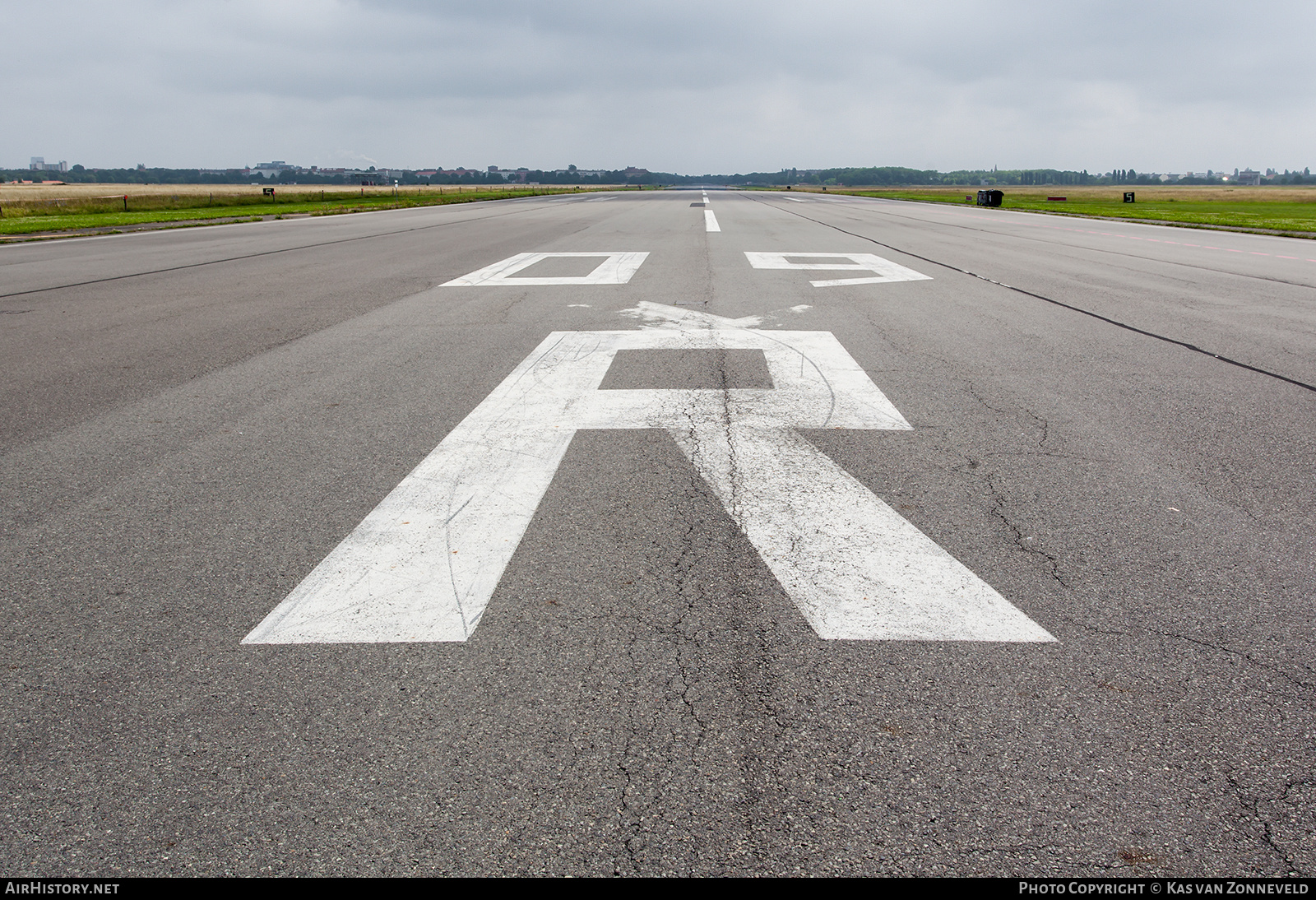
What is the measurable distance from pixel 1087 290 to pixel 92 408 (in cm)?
1135

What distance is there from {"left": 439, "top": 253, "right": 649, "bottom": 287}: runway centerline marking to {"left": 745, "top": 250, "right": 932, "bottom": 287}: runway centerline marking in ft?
7.41

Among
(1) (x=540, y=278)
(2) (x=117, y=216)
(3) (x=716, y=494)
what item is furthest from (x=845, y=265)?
(2) (x=117, y=216)

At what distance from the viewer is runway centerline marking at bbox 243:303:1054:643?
283 centimetres

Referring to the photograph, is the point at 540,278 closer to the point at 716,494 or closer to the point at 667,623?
the point at 716,494

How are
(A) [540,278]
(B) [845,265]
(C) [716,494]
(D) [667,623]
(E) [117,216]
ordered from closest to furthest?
(D) [667,623] → (C) [716,494] → (A) [540,278] → (B) [845,265] → (E) [117,216]

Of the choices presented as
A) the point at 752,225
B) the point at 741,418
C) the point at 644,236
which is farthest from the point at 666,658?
the point at 752,225

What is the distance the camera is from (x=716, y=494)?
3.90m

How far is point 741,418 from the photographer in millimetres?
5062

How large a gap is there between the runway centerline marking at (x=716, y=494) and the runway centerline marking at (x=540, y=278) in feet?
18.8

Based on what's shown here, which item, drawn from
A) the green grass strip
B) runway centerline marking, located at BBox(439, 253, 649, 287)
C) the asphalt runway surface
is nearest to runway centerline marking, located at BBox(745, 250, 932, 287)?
runway centerline marking, located at BBox(439, 253, 649, 287)

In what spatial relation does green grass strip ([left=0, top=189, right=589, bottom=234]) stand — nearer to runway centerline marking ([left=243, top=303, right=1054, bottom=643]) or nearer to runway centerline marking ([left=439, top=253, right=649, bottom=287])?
runway centerline marking ([left=439, top=253, right=649, bottom=287])

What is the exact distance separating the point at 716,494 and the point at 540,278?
8794 mm

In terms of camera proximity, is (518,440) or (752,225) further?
(752,225)

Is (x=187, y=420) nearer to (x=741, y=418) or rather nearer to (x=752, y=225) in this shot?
(x=741, y=418)
